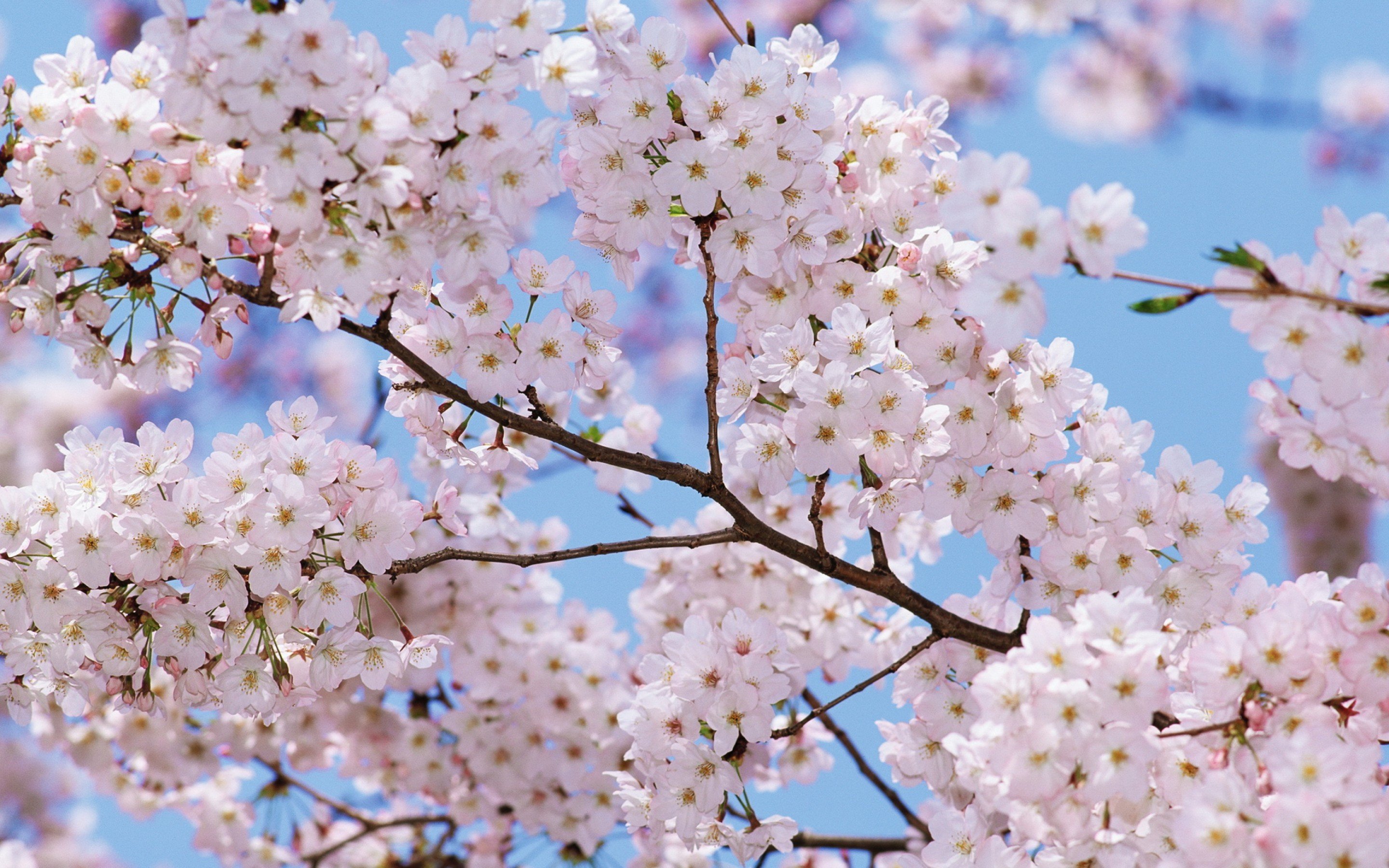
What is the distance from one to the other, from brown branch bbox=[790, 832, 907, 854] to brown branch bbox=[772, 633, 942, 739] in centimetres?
119

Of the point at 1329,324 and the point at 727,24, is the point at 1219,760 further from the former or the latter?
the point at 727,24

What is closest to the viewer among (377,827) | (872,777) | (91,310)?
(91,310)

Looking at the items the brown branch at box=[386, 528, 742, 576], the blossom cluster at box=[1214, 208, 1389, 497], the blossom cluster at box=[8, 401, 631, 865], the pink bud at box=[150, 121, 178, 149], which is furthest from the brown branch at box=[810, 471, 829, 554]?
the pink bud at box=[150, 121, 178, 149]

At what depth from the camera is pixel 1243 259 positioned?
67.8 inches

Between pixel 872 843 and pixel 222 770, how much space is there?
242 centimetres

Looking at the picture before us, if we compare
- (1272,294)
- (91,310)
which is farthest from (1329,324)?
(91,310)

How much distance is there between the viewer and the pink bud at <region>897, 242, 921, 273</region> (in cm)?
221

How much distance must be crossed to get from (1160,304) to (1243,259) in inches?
5.4

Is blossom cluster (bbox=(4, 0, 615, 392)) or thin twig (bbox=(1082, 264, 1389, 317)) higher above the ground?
blossom cluster (bbox=(4, 0, 615, 392))

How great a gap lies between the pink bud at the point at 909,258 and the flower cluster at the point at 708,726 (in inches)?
30.3

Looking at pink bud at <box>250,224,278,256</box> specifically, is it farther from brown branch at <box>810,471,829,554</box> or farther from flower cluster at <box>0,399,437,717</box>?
brown branch at <box>810,471,829,554</box>

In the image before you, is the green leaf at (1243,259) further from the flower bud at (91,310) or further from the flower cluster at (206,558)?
the flower bud at (91,310)

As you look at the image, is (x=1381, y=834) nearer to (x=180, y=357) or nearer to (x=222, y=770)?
(x=180, y=357)

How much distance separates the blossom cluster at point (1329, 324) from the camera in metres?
1.68
